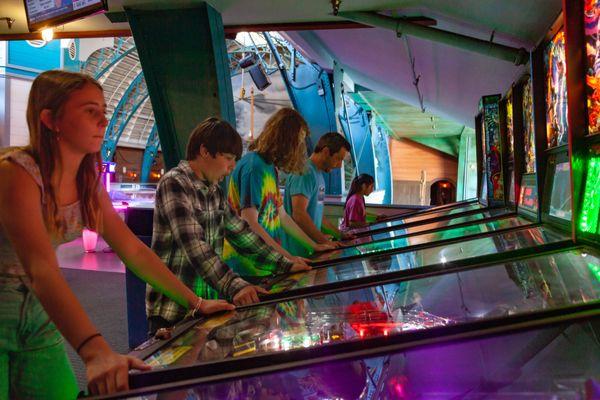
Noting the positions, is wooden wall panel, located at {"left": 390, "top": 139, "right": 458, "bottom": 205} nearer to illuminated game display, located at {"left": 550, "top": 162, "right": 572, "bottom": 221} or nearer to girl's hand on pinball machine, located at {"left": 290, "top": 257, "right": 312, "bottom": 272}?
illuminated game display, located at {"left": 550, "top": 162, "right": 572, "bottom": 221}

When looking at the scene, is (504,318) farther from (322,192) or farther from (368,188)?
(368,188)

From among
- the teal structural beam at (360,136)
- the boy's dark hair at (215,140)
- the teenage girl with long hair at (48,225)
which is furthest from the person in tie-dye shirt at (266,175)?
the teal structural beam at (360,136)

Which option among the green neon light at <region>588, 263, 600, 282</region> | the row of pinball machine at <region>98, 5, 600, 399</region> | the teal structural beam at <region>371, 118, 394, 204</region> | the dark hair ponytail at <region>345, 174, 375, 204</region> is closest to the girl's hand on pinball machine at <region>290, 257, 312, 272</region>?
the row of pinball machine at <region>98, 5, 600, 399</region>

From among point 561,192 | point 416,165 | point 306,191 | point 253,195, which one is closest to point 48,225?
point 253,195

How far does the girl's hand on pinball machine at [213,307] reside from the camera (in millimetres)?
1311

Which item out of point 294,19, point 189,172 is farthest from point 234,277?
point 294,19

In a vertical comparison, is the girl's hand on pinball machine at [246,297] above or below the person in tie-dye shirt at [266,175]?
below

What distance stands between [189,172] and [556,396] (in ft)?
3.90

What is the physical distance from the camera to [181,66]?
12.6 ft

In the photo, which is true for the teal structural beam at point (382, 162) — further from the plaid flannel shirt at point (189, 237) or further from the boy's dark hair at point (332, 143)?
the plaid flannel shirt at point (189, 237)

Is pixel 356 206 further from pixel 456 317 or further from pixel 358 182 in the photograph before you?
pixel 456 317

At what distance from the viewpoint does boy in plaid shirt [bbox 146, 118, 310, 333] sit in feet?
4.94

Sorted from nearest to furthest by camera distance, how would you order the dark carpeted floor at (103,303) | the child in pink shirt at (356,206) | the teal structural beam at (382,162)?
the dark carpeted floor at (103,303)
the child in pink shirt at (356,206)
the teal structural beam at (382,162)

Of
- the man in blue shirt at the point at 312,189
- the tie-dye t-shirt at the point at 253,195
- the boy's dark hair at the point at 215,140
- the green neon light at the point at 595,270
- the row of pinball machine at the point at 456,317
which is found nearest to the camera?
the row of pinball machine at the point at 456,317
